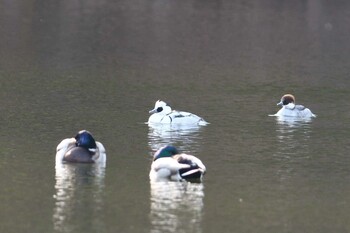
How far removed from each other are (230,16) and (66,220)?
118 ft

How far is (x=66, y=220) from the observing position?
15.6 meters

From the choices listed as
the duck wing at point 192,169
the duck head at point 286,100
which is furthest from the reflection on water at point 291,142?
the duck wing at point 192,169

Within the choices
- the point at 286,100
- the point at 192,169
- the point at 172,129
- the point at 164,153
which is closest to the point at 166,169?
the point at 192,169

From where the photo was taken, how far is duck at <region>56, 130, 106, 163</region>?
64.3 feet

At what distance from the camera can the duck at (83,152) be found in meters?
19.6

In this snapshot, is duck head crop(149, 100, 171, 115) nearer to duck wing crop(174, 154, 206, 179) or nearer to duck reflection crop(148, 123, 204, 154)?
duck reflection crop(148, 123, 204, 154)

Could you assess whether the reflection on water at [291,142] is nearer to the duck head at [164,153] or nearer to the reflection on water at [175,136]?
the reflection on water at [175,136]

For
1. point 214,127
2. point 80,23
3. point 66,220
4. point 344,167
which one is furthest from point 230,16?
point 66,220

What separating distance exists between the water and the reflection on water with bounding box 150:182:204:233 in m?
0.03

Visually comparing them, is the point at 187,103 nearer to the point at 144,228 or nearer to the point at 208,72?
the point at 208,72

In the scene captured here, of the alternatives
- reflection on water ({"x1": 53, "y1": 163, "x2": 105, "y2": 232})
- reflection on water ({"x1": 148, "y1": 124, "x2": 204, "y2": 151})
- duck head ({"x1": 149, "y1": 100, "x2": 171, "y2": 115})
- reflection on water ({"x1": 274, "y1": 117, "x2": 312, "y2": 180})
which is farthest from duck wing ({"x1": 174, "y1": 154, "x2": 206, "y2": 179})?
duck head ({"x1": 149, "y1": 100, "x2": 171, "y2": 115})

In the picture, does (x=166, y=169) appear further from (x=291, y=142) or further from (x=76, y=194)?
(x=291, y=142)

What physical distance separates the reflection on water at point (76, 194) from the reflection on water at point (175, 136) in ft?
7.64

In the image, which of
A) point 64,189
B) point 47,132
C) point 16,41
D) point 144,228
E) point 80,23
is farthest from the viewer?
point 80,23
